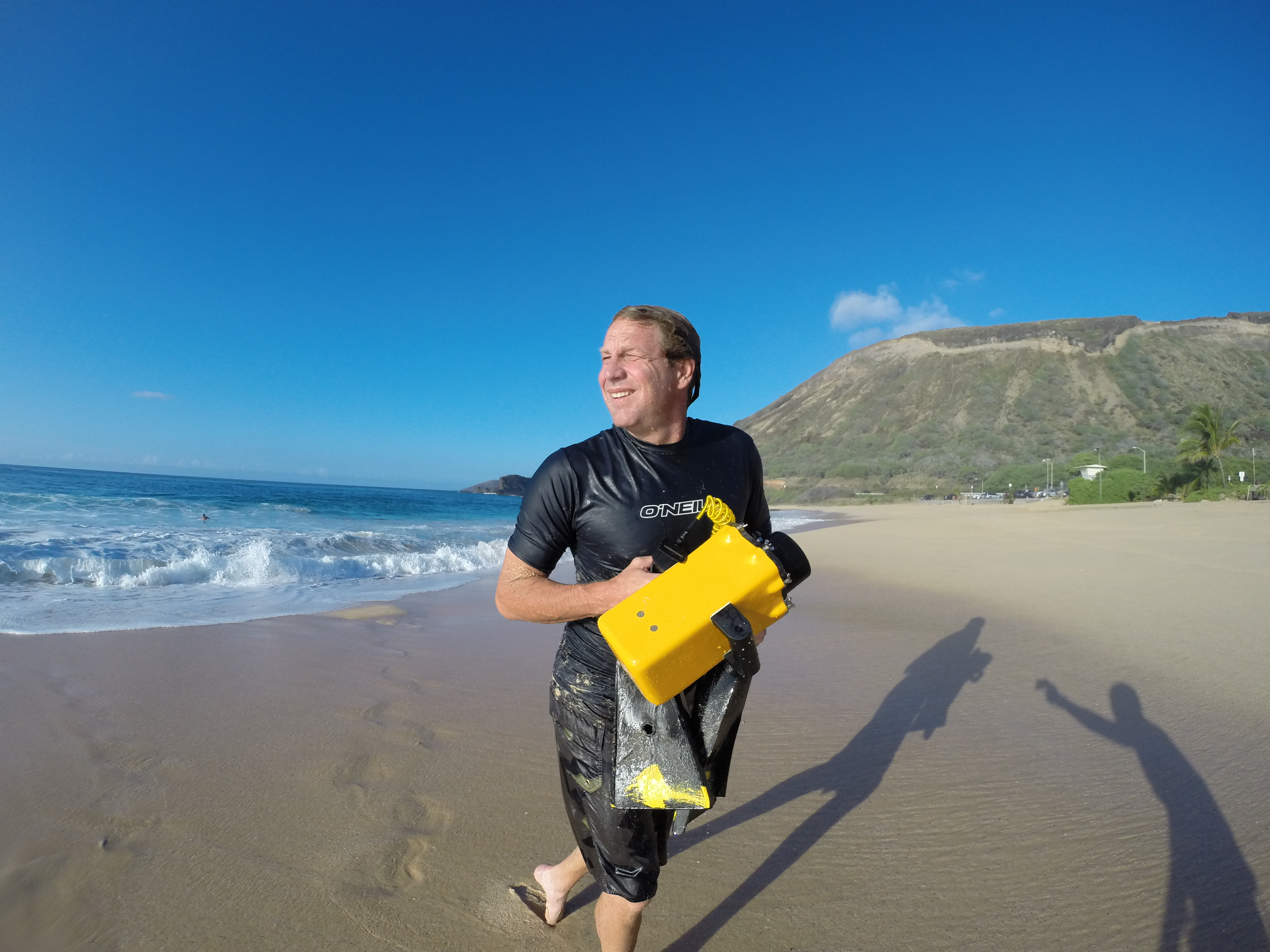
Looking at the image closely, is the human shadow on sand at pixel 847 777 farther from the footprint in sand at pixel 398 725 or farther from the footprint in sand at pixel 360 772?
the footprint in sand at pixel 398 725

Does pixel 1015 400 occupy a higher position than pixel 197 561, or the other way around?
pixel 1015 400

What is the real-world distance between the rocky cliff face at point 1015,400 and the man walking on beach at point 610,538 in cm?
8851

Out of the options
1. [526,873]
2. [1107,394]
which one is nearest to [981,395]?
[1107,394]

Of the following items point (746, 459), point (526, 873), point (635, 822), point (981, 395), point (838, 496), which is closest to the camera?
point (635, 822)

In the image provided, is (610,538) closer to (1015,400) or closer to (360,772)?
(360,772)

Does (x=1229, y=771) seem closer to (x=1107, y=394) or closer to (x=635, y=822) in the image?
(x=635, y=822)

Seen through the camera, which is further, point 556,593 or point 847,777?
point 847,777

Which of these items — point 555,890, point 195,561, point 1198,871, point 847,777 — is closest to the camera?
point 555,890

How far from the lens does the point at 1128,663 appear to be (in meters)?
5.66

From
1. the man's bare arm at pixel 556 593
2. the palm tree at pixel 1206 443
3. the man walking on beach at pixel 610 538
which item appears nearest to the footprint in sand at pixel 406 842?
the man walking on beach at pixel 610 538

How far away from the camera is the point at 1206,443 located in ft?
146

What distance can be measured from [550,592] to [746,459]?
32.7 inches

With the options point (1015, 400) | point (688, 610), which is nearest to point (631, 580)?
point (688, 610)

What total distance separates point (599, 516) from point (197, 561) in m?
10.6
